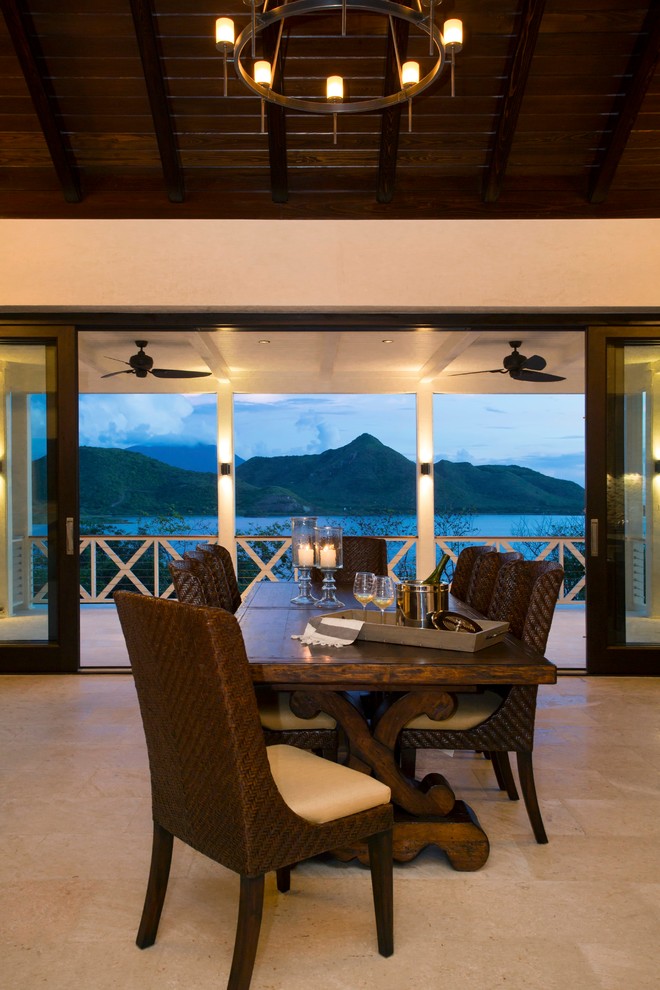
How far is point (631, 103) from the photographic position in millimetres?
4078

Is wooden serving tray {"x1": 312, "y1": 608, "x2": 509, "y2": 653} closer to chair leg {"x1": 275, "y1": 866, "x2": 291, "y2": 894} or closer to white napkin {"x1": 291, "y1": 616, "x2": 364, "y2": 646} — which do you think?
white napkin {"x1": 291, "y1": 616, "x2": 364, "y2": 646}

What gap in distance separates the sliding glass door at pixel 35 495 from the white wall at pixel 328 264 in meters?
0.39

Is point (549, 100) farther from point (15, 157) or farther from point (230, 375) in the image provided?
point (230, 375)

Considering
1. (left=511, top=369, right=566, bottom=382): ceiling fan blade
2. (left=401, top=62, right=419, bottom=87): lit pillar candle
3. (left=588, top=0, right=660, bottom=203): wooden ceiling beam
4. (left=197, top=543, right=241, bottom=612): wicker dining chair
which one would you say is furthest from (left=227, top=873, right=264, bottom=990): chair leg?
(left=511, top=369, right=566, bottom=382): ceiling fan blade

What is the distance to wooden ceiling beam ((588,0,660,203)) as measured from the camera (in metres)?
3.80

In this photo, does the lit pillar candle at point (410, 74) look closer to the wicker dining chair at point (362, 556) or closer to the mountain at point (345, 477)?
the wicker dining chair at point (362, 556)

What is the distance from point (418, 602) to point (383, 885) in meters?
0.87

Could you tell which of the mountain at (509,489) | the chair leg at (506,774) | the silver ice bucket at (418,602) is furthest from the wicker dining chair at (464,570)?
the mountain at (509,489)

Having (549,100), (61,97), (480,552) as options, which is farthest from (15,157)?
(480,552)

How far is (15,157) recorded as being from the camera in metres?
4.43

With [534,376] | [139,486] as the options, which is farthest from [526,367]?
[139,486]

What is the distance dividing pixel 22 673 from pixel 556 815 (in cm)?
344

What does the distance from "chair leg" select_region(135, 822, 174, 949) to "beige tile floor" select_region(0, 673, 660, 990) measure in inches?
1.8

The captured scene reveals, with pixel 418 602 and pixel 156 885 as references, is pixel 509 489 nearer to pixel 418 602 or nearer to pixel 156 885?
pixel 418 602
